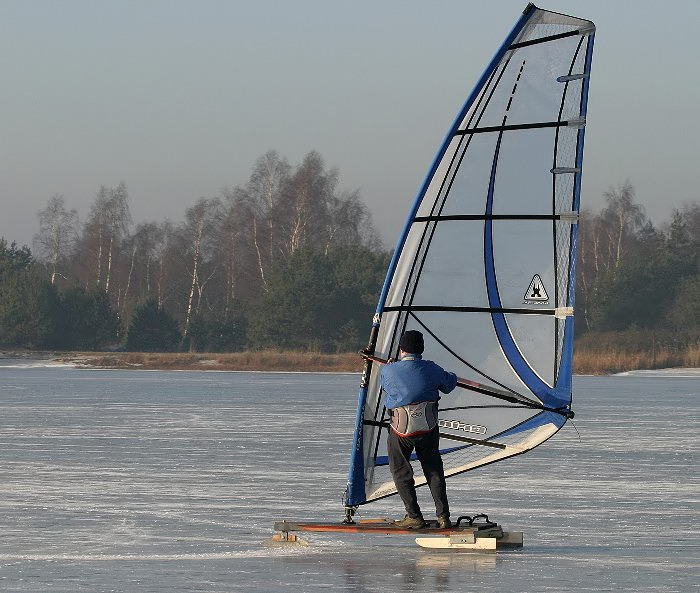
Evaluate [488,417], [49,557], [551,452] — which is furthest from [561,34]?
[551,452]

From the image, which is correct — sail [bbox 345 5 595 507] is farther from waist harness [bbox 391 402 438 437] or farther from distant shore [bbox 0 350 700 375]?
distant shore [bbox 0 350 700 375]

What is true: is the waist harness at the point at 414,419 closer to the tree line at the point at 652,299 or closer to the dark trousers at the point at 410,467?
the dark trousers at the point at 410,467

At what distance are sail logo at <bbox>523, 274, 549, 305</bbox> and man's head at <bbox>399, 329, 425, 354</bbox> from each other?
0.81 m

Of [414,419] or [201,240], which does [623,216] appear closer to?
[201,240]

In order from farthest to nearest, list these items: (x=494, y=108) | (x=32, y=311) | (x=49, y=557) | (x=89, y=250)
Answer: (x=89, y=250) → (x=32, y=311) → (x=494, y=108) → (x=49, y=557)

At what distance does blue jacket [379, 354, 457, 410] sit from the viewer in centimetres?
771

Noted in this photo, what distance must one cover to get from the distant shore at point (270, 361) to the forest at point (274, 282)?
75.4 inches

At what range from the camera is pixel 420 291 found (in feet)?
27.2

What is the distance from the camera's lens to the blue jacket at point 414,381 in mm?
7711

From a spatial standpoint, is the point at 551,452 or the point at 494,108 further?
the point at 551,452

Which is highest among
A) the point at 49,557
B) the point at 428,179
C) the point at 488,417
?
the point at 428,179

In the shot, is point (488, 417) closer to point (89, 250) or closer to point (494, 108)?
point (494, 108)

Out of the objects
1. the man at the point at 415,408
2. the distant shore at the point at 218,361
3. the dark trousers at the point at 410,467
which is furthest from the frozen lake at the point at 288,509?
the distant shore at the point at 218,361

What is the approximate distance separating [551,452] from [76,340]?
4982cm
